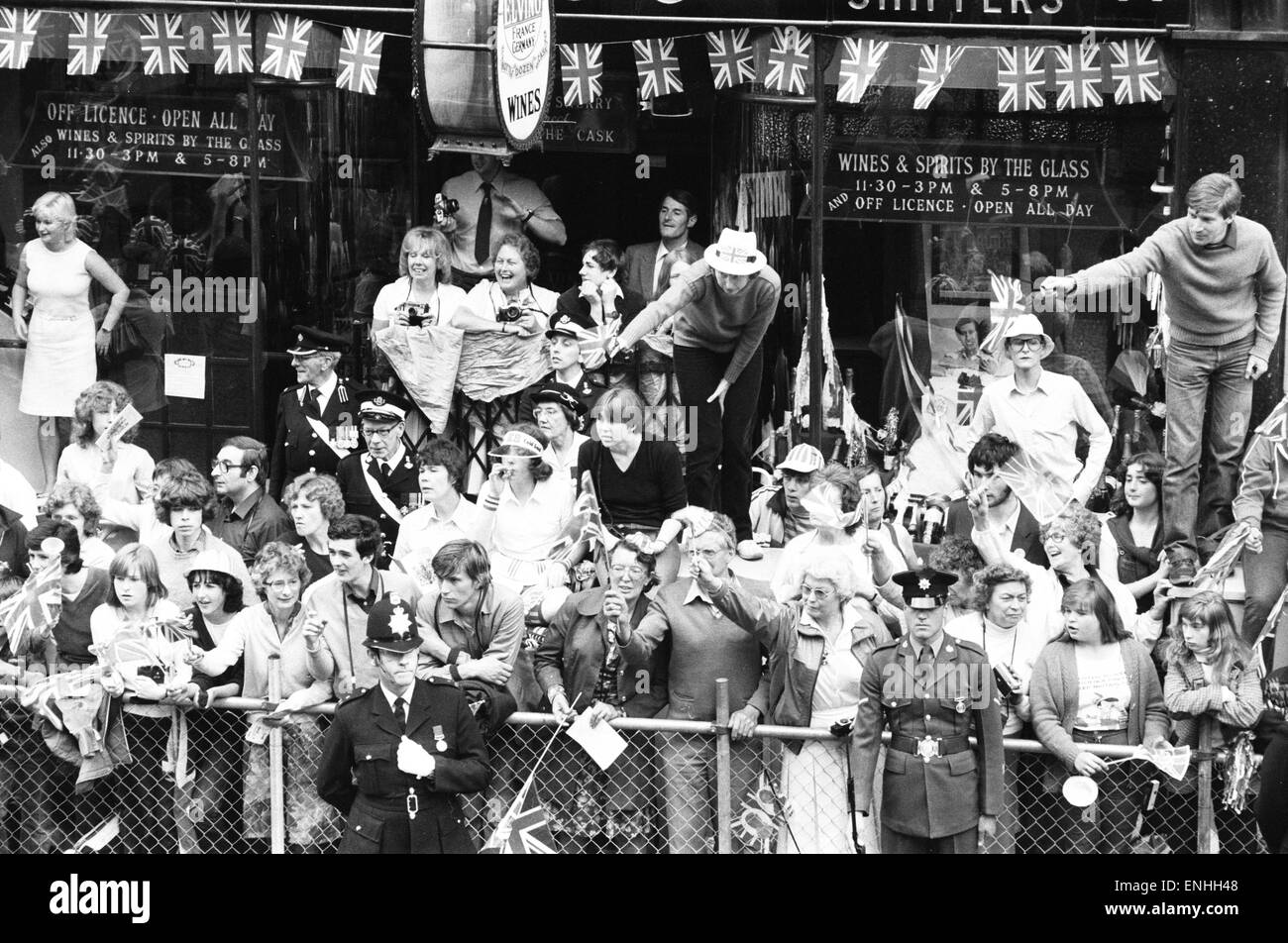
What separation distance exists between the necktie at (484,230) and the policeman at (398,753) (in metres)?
4.47

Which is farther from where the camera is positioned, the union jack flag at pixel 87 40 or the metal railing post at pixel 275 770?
the union jack flag at pixel 87 40

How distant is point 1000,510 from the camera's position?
11906 mm

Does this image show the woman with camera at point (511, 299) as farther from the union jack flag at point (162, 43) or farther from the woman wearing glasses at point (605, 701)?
the woman wearing glasses at point (605, 701)

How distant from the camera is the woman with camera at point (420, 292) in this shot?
13.3m

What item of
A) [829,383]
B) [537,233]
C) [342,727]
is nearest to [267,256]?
[537,233]

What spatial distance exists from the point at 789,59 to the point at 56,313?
484cm

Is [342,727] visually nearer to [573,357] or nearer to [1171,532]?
[573,357]

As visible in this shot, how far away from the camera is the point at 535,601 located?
36.9 ft

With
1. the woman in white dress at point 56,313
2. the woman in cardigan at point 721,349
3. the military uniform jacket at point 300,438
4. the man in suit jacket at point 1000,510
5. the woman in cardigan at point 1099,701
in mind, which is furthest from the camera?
the woman in white dress at point 56,313

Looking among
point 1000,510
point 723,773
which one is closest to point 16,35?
point 1000,510

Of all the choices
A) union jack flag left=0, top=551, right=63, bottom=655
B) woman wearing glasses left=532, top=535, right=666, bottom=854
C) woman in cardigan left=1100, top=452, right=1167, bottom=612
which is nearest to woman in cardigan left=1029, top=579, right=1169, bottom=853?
woman in cardigan left=1100, top=452, right=1167, bottom=612

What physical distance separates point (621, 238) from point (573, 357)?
1.20m

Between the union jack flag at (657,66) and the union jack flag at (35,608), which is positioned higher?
the union jack flag at (657,66)

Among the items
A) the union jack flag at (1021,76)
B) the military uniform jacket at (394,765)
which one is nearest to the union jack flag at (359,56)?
the union jack flag at (1021,76)
